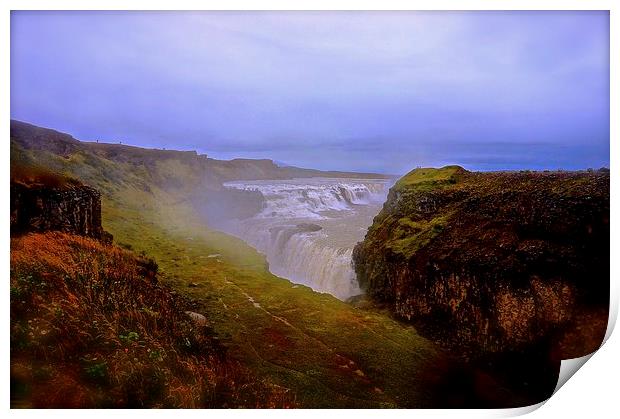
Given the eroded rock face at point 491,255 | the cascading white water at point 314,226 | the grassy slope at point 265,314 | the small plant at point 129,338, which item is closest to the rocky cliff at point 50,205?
the grassy slope at point 265,314

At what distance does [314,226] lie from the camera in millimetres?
4375

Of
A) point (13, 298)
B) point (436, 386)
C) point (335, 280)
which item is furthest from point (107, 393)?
point (436, 386)

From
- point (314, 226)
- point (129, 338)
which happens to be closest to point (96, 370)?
point (129, 338)

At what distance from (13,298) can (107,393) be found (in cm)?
100

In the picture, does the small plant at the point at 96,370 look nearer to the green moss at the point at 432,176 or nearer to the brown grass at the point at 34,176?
the brown grass at the point at 34,176

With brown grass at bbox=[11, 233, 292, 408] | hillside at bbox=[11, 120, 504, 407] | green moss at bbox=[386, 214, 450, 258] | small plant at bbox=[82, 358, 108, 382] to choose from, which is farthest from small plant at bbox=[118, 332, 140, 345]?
green moss at bbox=[386, 214, 450, 258]

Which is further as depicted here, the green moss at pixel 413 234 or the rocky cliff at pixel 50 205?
the green moss at pixel 413 234

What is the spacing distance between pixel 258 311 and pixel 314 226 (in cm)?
101

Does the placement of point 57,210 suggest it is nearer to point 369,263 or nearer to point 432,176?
point 369,263

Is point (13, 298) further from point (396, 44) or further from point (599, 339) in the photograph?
point (599, 339)

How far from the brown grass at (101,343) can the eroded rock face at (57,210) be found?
0.08 m

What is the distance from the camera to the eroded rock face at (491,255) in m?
3.52

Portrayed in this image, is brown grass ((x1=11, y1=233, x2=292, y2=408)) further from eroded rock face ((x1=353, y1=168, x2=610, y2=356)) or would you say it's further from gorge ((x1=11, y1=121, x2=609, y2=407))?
eroded rock face ((x1=353, y1=168, x2=610, y2=356))

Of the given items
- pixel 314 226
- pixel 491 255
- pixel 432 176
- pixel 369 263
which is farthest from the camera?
pixel 314 226
